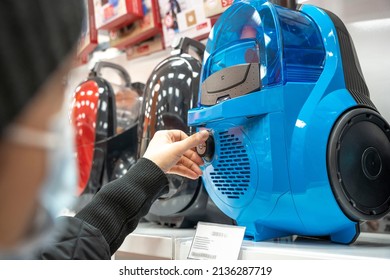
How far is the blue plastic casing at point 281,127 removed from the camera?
0.61 meters

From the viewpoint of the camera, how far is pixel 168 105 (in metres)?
0.90

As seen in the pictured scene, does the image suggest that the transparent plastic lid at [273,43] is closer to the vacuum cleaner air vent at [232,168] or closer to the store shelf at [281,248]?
the vacuum cleaner air vent at [232,168]

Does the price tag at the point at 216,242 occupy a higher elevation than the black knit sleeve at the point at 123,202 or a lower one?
lower

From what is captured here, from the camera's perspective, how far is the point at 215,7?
1.15m

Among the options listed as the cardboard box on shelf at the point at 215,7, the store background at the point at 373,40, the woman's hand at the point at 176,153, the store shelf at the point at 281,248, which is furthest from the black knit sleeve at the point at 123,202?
the cardboard box on shelf at the point at 215,7

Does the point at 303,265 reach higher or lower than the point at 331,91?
lower

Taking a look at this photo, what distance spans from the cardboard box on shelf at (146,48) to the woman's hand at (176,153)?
2.60ft

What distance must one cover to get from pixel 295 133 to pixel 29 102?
53 centimetres

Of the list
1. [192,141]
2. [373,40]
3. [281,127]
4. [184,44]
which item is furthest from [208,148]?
[373,40]

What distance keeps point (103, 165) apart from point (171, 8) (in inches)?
23.3

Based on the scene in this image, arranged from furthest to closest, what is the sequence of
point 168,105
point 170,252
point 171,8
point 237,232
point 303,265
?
1. point 171,8
2. point 168,105
3. point 170,252
4. point 237,232
5. point 303,265

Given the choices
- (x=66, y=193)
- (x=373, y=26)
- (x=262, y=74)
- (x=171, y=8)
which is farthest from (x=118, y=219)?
(x=171, y=8)

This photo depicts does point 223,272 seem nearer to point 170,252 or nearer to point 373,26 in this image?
point 170,252

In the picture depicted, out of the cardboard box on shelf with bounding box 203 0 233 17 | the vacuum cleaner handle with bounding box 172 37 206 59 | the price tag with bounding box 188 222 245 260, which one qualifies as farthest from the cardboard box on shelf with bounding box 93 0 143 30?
the price tag with bounding box 188 222 245 260
